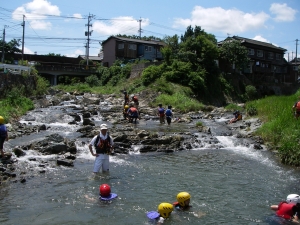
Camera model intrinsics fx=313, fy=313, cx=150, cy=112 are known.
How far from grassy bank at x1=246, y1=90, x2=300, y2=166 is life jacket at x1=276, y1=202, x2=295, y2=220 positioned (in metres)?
5.83

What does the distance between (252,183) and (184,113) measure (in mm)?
21107

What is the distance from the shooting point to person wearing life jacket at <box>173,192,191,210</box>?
8.07m

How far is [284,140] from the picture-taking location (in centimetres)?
1440

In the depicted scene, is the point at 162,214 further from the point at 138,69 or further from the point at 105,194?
the point at 138,69

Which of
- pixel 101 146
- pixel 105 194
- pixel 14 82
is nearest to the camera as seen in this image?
pixel 105 194

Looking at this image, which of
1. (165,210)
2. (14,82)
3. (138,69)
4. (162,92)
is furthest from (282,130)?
(138,69)

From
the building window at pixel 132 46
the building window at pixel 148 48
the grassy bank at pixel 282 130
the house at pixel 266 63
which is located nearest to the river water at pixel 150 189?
the grassy bank at pixel 282 130

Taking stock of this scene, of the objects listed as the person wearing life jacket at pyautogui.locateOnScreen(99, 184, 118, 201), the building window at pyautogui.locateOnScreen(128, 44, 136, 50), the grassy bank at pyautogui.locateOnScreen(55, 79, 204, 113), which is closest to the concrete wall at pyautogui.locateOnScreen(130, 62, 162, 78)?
the grassy bank at pyautogui.locateOnScreen(55, 79, 204, 113)

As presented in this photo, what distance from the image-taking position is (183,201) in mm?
8117

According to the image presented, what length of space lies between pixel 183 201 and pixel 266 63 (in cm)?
6042

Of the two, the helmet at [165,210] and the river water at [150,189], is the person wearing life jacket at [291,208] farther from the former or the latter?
the helmet at [165,210]

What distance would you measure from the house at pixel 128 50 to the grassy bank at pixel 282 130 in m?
37.1

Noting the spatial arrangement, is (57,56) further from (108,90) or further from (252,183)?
(252,183)

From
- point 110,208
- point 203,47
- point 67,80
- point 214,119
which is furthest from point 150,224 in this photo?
point 67,80
